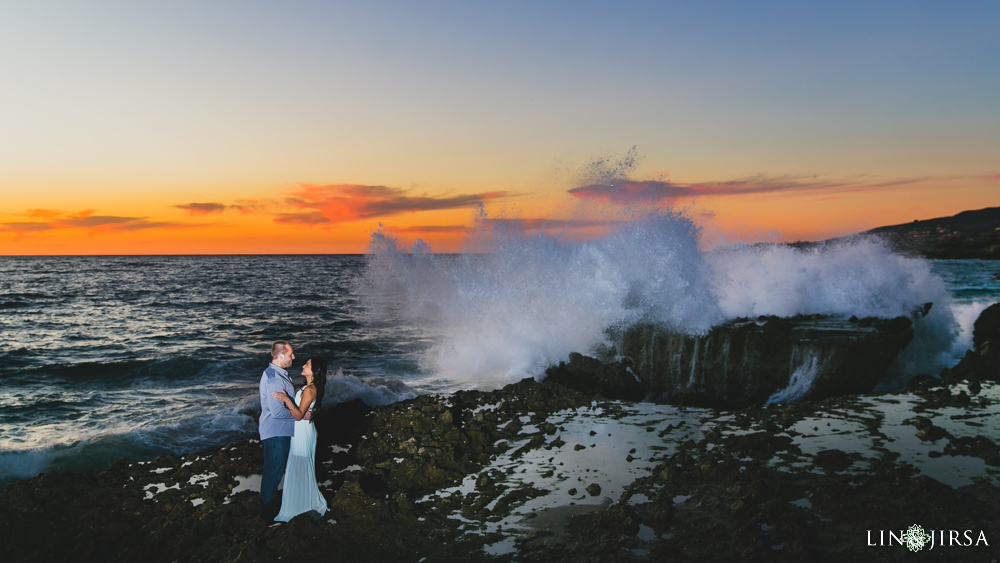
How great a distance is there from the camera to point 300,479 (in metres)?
4.85

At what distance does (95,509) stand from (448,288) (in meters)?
17.1

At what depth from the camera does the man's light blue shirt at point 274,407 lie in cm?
473

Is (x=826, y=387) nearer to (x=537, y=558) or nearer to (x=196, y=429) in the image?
(x=537, y=558)

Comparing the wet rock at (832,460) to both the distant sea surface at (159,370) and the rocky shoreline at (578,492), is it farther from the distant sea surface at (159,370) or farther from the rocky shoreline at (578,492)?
the distant sea surface at (159,370)

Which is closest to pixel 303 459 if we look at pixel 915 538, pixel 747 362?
pixel 915 538

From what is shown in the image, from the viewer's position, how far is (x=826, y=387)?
9492 mm

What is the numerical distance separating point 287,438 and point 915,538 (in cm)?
506

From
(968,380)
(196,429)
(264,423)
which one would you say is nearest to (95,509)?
(264,423)

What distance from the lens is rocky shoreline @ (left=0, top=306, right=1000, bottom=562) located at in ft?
13.9

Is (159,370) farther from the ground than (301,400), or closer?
closer

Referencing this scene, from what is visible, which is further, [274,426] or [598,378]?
[598,378]

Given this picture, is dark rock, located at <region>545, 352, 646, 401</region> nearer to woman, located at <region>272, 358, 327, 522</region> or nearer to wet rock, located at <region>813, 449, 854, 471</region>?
wet rock, located at <region>813, 449, 854, 471</region>

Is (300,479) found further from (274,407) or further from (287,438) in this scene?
(274,407)

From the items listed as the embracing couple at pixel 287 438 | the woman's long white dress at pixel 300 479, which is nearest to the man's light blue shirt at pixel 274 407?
the embracing couple at pixel 287 438
